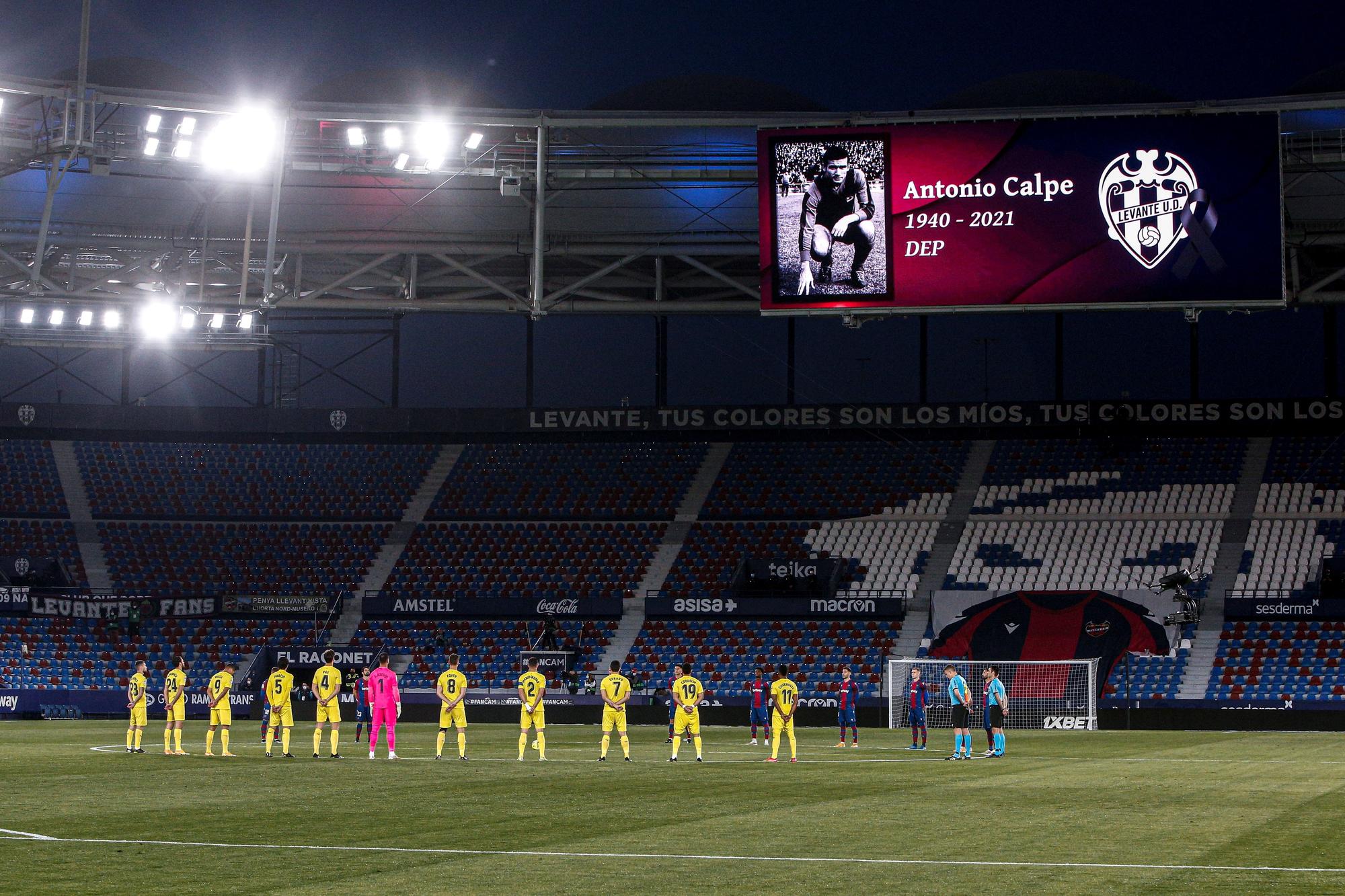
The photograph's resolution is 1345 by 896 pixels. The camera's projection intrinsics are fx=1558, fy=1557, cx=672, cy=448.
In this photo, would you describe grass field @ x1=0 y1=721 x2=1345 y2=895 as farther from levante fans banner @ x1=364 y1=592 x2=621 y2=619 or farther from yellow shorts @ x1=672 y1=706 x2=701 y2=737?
levante fans banner @ x1=364 y1=592 x2=621 y2=619

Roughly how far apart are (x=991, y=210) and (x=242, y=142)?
52.9ft

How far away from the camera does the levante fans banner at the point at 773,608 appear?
50938 millimetres

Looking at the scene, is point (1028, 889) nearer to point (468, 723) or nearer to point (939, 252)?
point (939, 252)

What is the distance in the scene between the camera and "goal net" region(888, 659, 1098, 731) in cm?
4475

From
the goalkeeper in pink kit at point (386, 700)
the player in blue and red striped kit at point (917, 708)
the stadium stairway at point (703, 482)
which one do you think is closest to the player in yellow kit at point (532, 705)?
the goalkeeper in pink kit at point (386, 700)

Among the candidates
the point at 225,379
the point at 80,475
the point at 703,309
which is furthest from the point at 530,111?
the point at 225,379

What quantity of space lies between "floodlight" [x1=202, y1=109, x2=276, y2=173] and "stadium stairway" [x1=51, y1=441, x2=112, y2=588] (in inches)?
1013

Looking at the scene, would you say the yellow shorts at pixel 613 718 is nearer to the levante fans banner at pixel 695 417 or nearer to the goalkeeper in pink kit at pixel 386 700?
the goalkeeper in pink kit at pixel 386 700

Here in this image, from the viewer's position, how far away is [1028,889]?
11438 millimetres

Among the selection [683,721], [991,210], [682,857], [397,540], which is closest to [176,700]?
[683,721]

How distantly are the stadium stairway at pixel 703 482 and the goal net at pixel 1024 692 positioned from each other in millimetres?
11875

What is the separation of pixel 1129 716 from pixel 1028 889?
3427 cm

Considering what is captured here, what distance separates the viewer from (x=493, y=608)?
5281cm

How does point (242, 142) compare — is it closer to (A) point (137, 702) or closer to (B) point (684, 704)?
(A) point (137, 702)
